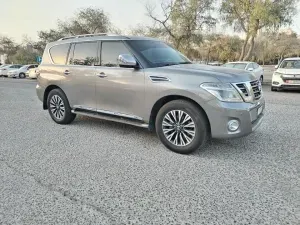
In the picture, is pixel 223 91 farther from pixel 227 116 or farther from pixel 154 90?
pixel 154 90

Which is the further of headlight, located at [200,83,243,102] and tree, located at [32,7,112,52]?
tree, located at [32,7,112,52]

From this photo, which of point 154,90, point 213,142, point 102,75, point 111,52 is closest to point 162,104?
point 154,90

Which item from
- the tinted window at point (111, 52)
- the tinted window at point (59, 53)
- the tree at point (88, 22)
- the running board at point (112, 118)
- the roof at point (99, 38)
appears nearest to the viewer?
the running board at point (112, 118)

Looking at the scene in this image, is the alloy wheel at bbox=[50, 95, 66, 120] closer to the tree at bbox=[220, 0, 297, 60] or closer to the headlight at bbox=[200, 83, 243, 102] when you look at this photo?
the headlight at bbox=[200, 83, 243, 102]

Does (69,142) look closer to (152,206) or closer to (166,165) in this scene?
(166,165)

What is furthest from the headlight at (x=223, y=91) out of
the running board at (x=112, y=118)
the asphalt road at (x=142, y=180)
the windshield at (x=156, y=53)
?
the running board at (x=112, y=118)

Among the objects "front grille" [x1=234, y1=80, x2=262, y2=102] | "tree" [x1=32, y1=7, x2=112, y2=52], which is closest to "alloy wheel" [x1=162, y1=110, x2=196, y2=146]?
"front grille" [x1=234, y1=80, x2=262, y2=102]

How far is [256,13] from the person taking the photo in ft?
58.2

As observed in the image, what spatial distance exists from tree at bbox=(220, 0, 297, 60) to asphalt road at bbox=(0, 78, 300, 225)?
15.0 m

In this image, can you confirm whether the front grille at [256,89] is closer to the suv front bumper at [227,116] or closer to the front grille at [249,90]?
the front grille at [249,90]

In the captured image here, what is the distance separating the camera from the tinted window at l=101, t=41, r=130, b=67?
189 inches

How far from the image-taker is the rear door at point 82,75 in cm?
520

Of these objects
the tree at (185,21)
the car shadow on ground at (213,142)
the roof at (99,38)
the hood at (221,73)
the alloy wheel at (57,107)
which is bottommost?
the car shadow on ground at (213,142)

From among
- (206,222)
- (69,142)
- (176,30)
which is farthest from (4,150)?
(176,30)
